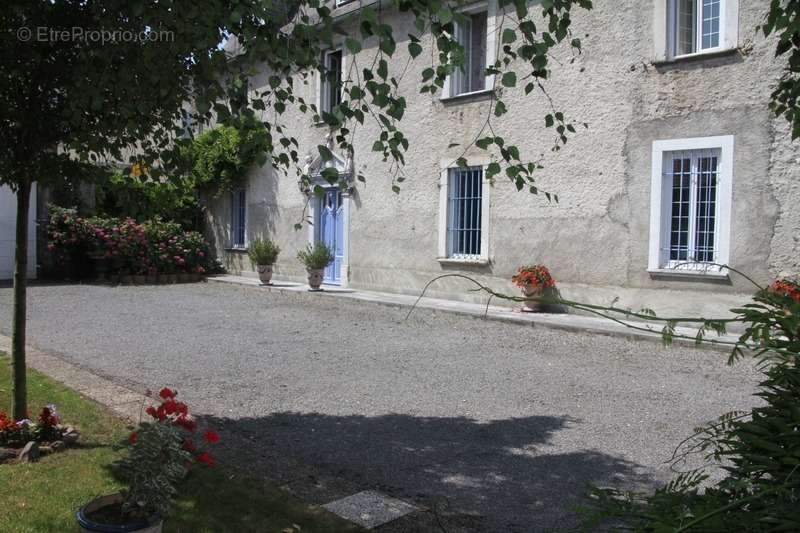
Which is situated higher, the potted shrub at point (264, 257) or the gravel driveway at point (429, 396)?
the potted shrub at point (264, 257)

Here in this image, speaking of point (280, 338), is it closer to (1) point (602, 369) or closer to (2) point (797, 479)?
(1) point (602, 369)

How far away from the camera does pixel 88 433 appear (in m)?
4.84

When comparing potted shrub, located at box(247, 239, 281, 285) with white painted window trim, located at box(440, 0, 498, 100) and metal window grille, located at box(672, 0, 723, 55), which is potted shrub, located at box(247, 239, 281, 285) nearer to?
white painted window trim, located at box(440, 0, 498, 100)

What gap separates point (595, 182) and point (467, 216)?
9.59 feet

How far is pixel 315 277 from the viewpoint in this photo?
15055mm

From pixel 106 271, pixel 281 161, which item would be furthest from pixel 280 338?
pixel 106 271

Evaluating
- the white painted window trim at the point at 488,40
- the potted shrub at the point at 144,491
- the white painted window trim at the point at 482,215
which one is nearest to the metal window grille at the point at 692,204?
the white painted window trim at the point at 482,215

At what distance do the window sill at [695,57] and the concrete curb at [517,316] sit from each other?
155 inches

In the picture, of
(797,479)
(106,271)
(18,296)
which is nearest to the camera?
(797,479)

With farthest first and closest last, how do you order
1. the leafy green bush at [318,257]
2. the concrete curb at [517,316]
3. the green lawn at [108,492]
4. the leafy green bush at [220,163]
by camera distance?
the leafy green bush at [220,163] < the leafy green bush at [318,257] < the concrete curb at [517,316] < the green lawn at [108,492]

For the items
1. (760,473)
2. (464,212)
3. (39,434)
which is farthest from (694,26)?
(760,473)

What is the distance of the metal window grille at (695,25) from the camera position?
10266mm

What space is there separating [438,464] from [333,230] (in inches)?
488

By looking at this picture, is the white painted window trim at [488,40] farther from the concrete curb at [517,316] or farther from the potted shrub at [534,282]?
the concrete curb at [517,316]
